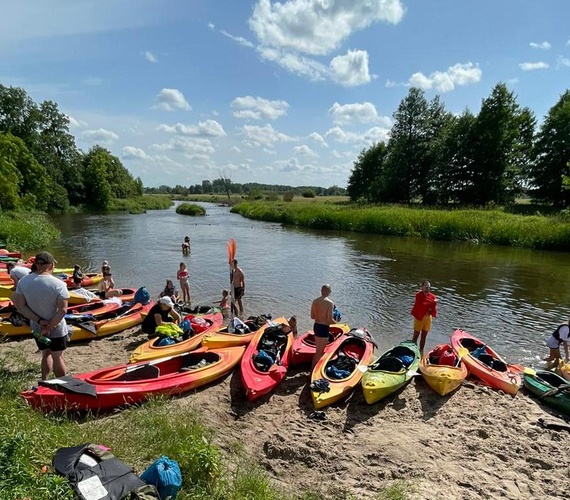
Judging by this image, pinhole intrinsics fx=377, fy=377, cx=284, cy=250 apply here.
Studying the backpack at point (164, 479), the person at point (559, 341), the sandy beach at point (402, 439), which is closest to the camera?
the backpack at point (164, 479)

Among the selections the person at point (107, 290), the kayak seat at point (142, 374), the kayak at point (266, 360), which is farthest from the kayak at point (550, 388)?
the person at point (107, 290)

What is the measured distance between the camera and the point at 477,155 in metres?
39.6

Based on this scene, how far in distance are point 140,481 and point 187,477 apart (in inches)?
26.8

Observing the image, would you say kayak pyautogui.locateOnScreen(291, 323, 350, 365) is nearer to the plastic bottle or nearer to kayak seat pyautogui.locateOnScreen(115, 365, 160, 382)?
kayak seat pyautogui.locateOnScreen(115, 365, 160, 382)

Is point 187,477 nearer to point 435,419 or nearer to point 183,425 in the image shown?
point 183,425

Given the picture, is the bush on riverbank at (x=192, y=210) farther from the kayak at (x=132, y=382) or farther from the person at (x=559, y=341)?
the person at (x=559, y=341)

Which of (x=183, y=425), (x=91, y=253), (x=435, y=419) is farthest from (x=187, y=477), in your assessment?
(x=91, y=253)

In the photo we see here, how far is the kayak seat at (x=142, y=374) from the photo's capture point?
21.9ft

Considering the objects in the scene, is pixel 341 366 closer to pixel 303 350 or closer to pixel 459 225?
pixel 303 350

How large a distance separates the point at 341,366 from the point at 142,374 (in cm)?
392

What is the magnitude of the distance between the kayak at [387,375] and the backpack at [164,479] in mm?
4107

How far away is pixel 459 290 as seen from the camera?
1634cm

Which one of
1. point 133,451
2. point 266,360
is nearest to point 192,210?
point 266,360

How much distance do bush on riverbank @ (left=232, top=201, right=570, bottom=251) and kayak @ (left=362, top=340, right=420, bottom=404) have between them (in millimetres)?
22309
